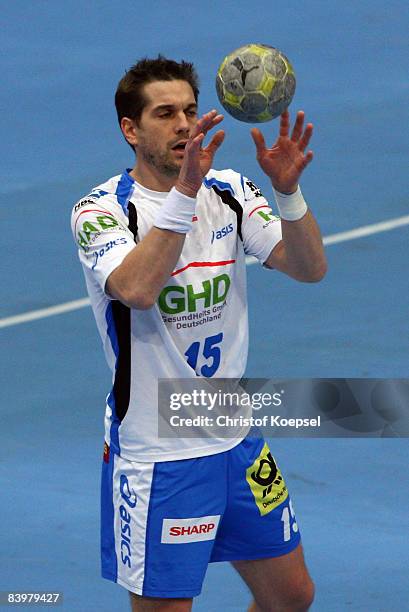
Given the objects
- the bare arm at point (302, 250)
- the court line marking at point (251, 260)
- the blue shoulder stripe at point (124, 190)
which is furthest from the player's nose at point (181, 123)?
the court line marking at point (251, 260)

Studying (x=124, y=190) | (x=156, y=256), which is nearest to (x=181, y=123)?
(x=124, y=190)

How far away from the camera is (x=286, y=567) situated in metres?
6.63

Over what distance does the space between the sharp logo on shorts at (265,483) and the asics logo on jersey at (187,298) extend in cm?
77

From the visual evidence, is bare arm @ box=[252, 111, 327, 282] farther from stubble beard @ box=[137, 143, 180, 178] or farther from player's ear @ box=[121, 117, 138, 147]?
player's ear @ box=[121, 117, 138, 147]

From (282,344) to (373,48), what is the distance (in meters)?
5.00

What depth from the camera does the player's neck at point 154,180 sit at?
6.45 meters

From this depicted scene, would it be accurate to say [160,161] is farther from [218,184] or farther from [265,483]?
[265,483]

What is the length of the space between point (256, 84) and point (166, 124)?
43 cm

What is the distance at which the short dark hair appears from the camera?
6449mm

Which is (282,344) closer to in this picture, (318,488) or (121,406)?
(318,488)

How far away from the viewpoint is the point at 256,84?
6.38 meters

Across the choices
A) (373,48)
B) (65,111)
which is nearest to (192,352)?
(65,111)

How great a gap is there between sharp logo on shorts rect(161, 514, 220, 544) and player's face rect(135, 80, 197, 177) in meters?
1.50

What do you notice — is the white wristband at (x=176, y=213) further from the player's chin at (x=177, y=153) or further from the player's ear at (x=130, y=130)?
the player's ear at (x=130, y=130)
